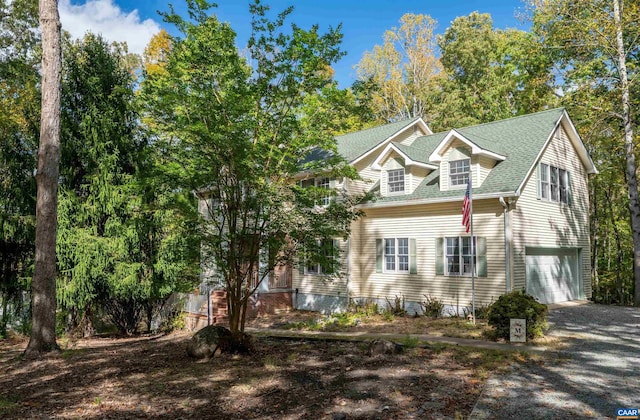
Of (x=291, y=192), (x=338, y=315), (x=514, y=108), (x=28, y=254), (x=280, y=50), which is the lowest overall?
(x=338, y=315)

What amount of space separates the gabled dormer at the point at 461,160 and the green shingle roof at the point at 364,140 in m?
3.49

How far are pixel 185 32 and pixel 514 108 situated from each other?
27.1 meters

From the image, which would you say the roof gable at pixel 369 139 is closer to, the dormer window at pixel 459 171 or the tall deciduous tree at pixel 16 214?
the dormer window at pixel 459 171

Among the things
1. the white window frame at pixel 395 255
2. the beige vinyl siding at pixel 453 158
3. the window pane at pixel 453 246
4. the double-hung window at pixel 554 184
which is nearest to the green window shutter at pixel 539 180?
the double-hung window at pixel 554 184

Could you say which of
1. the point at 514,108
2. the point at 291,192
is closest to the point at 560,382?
the point at 291,192

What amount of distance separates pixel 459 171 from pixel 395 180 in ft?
9.16

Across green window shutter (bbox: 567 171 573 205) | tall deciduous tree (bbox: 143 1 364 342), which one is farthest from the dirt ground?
green window shutter (bbox: 567 171 573 205)

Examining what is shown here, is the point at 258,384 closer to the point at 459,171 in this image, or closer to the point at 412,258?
the point at 412,258

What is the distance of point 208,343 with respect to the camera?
958 cm

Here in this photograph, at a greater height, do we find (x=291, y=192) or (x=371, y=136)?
A: (x=371, y=136)

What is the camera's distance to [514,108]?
3064 centimetres

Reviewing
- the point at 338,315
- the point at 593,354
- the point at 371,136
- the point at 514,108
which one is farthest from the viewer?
the point at 514,108

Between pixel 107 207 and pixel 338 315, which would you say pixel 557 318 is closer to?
pixel 338 315

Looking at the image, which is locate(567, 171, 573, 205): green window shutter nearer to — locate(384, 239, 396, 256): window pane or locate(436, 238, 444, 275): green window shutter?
locate(436, 238, 444, 275): green window shutter
